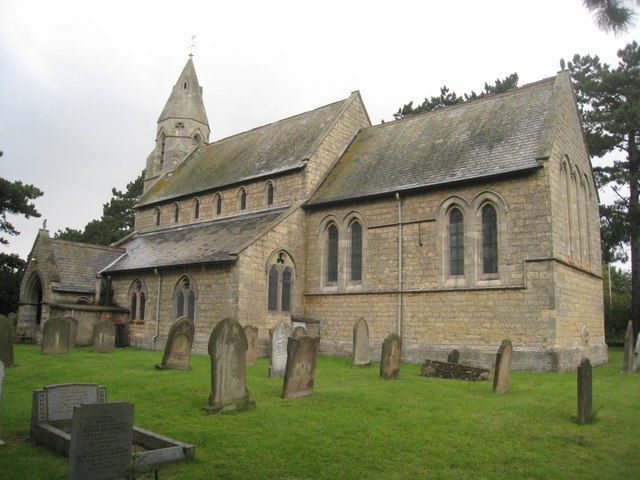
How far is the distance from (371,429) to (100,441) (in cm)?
418

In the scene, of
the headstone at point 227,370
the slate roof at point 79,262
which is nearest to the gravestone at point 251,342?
the headstone at point 227,370

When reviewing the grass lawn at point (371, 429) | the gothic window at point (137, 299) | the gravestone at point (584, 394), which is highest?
the gothic window at point (137, 299)

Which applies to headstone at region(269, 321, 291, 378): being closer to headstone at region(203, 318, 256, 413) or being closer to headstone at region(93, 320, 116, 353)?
headstone at region(203, 318, 256, 413)

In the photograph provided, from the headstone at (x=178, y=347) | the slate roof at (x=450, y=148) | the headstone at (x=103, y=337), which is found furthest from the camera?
the headstone at (x=103, y=337)

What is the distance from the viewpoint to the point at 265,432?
806 cm

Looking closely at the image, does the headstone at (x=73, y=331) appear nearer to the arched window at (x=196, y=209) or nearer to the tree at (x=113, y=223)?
the arched window at (x=196, y=209)

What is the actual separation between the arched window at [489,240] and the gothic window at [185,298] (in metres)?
11.4

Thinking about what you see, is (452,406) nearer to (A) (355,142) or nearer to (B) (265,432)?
(B) (265,432)

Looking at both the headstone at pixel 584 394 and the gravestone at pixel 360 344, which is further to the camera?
the gravestone at pixel 360 344

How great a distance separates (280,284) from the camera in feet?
69.4

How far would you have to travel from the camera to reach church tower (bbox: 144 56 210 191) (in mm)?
35469

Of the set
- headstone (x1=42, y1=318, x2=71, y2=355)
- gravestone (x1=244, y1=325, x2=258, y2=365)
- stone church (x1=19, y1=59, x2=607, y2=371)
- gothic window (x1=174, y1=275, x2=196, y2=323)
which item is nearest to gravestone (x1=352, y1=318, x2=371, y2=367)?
stone church (x1=19, y1=59, x2=607, y2=371)

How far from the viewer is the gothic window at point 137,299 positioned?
78.6 feet

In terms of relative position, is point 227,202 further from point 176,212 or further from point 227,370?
point 227,370
